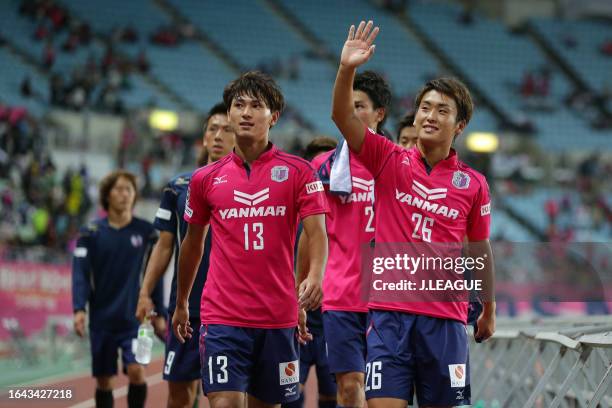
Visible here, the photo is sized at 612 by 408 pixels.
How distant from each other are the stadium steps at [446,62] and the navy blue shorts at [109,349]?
1151 inches

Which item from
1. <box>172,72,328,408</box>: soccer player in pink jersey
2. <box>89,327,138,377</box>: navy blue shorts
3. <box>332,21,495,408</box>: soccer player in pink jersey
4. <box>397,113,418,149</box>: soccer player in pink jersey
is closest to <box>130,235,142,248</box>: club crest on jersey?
<box>89,327,138,377</box>: navy blue shorts

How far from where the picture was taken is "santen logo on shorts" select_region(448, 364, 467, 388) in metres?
5.71

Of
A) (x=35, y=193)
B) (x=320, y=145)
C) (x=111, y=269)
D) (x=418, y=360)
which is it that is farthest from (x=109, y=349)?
(x=35, y=193)

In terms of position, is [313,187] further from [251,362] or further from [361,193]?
[361,193]

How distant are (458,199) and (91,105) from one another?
21917mm

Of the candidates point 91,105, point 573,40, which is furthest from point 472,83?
point 91,105

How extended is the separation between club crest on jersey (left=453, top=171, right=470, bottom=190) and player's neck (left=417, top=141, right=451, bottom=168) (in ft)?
0.41

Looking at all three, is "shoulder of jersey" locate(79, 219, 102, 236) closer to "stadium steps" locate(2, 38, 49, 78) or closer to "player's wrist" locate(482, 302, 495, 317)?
"player's wrist" locate(482, 302, 495, 317)

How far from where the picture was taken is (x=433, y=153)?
6000 millimetres

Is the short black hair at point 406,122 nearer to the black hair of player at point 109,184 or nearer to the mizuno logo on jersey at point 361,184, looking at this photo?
the mizuno logo on jersey at point 361,184

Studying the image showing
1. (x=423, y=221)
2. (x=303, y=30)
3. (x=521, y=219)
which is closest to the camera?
(x=423, y=221)

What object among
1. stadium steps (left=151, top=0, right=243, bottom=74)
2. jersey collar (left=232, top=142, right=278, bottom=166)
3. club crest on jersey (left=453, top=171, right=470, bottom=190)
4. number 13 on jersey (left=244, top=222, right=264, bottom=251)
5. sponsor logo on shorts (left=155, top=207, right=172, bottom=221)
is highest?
stadium steps (left=151, top=0, right=243, bottom=74)

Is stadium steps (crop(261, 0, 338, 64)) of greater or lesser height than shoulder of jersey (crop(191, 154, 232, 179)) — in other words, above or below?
above

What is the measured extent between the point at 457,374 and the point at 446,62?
37.1 metres
